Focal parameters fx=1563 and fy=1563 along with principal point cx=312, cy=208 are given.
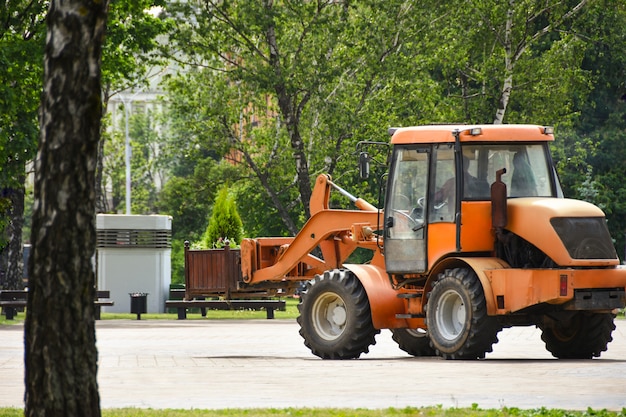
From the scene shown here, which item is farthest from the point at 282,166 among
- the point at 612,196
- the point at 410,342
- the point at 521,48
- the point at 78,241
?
the point at 78,241

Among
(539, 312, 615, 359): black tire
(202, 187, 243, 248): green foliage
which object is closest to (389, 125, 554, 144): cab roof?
(539, 312, 615, 359): black tire

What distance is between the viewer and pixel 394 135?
63.6 feet

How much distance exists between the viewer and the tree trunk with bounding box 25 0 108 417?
8406 mm

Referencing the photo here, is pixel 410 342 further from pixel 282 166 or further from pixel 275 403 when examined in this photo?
pixel 282 166

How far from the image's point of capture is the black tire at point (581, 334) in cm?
1859

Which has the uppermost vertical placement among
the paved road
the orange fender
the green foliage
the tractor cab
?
the green foliage

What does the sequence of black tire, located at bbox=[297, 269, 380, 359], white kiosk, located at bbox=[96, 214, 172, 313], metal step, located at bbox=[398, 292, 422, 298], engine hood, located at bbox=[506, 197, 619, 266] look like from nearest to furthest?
engine hood, located at bbox=[506, 197, 619, 266] < metal step, located at bbox=[398, 292, 422, 298] < black tire, located at bbox=[297, 269, 380, 359] < white kiosk, located at bbox=[96, 214, 172, 313]

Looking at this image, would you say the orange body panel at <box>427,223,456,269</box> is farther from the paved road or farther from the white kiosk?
the white kiosk

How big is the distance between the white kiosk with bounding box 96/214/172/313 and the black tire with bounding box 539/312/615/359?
70.6ft

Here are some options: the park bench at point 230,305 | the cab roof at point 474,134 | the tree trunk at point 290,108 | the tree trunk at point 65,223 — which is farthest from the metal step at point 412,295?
the tree trunk at point 290,108

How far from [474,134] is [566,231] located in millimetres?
1719

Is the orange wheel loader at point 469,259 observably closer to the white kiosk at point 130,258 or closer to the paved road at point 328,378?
the paved road at point 328,378

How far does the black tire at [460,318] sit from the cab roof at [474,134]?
1609 mm

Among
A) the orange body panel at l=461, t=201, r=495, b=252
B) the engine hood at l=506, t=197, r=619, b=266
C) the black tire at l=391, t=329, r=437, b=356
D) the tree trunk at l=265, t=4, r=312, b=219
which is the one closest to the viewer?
the engine hood at l=506, t=197, r=619, b=266
